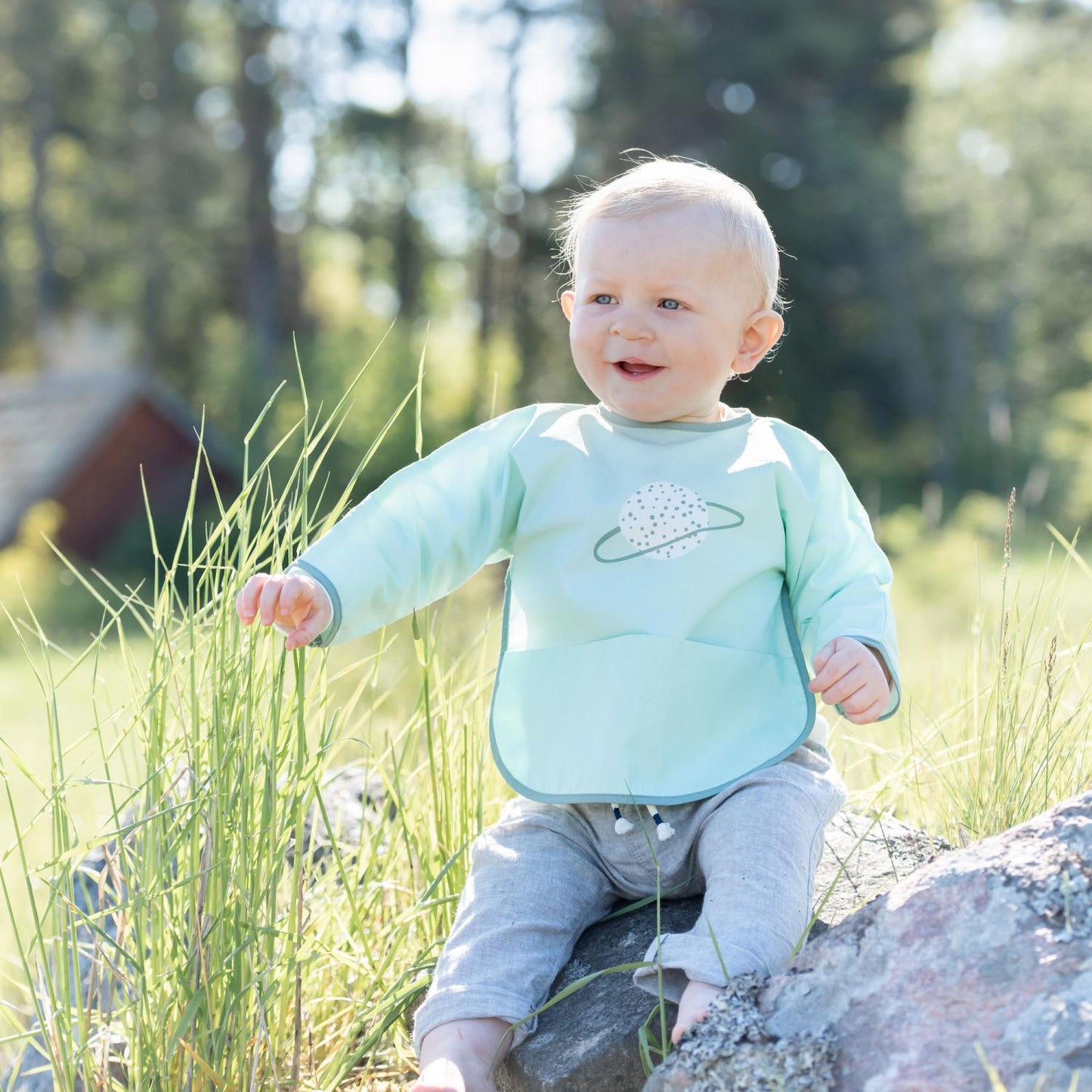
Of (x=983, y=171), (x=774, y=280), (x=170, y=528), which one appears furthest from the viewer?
(x=983, y=171)

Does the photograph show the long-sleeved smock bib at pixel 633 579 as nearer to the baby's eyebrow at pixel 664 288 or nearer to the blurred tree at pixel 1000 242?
the baby's eyebrow at pixel 664 288

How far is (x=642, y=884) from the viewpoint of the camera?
6.50ft

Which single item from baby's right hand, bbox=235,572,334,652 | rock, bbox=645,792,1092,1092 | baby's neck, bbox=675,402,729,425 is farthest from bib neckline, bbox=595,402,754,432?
rock, bbox=645,792,1092,1092

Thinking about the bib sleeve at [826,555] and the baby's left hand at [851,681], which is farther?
the bib sleeve at [826,555]

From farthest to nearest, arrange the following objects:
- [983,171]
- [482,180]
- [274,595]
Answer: [482,180] → [983,171] → [274,595]

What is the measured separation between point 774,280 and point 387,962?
124cm

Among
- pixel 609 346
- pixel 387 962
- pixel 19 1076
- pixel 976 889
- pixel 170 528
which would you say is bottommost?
pixel 170 528

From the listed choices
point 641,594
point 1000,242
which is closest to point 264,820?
point 641,594

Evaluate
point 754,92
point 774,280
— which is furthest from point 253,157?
point 774,280

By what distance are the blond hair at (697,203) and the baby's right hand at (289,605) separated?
0.70 m

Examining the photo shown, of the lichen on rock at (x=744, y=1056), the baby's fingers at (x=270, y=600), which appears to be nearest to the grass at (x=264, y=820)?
the baby's fingers at (x=270, y=600)

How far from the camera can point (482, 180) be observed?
70.2 ft

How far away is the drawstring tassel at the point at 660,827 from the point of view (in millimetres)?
1892

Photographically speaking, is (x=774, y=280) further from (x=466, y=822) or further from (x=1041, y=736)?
(x=466, y=822)
